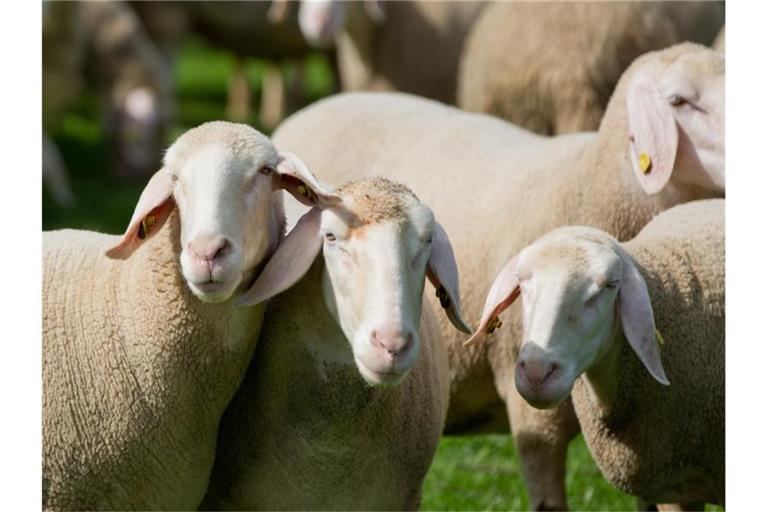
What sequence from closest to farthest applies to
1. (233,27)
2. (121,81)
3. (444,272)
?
(444,272) → (121,81) → (233,27)

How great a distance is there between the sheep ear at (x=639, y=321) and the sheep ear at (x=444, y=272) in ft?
1.44

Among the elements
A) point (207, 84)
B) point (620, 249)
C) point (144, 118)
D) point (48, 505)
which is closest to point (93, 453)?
point (48, 505)

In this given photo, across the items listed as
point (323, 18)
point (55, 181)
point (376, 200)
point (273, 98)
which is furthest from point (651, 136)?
point (273, 98)

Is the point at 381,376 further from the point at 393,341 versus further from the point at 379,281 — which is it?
the point at 379,281

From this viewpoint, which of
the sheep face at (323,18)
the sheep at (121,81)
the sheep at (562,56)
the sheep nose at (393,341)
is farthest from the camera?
the sheep at (121,81)

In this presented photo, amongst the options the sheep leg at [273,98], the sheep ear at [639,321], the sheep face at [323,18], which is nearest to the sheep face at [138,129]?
the sheep face at [323,18]

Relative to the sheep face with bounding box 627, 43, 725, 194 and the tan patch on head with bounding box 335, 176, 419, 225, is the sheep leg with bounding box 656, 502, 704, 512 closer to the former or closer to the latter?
the sheep face with bounding box 627, 43, 725, 194

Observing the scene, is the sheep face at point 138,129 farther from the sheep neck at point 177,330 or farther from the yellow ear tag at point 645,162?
the sheep neck at point 177,330

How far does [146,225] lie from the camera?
3707 mm

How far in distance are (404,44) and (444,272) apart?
4.62m

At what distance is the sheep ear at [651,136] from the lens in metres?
4.56

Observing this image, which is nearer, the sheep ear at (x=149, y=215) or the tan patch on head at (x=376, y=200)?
the tan patch on head at (x=376, y=200)

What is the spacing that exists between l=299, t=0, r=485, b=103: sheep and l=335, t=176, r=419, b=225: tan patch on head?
4345 mm

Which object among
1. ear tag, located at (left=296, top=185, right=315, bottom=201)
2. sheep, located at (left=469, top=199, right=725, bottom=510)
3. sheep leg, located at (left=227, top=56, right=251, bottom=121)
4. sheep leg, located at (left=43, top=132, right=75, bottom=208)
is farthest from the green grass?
sheep leg, located at (left=227, top=56, right=251, bottom=121)
